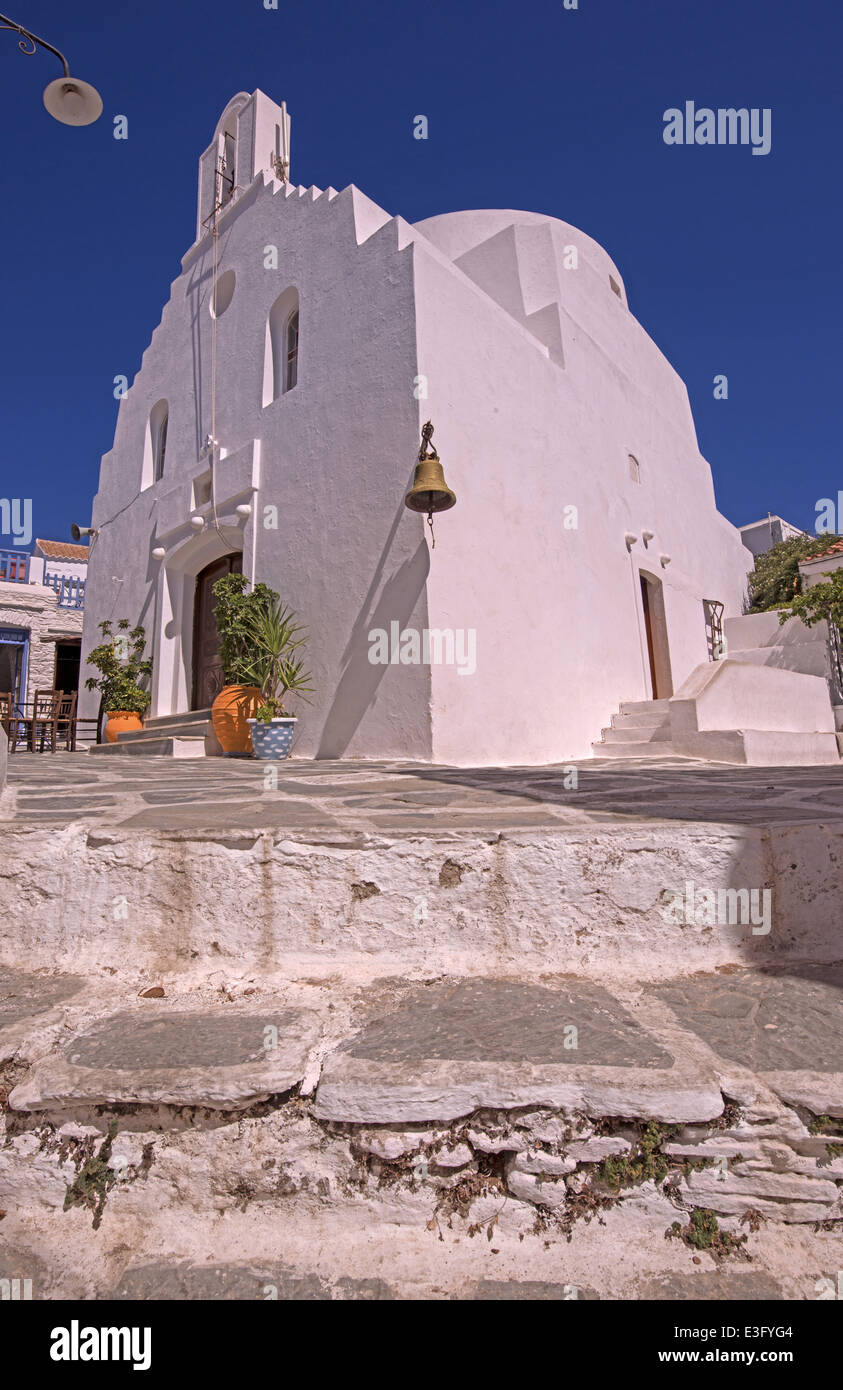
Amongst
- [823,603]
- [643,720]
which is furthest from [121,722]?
[823,603]

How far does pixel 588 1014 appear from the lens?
130cm

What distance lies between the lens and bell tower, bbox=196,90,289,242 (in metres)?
9.27

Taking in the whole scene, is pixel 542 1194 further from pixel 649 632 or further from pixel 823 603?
pixel 823 603

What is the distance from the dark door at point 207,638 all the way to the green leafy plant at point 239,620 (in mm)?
1832

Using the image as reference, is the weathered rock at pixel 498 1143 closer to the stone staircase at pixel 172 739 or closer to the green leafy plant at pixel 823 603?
the stone staircase at pixel 172 739

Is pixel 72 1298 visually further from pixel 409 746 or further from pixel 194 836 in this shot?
pixel 409 746

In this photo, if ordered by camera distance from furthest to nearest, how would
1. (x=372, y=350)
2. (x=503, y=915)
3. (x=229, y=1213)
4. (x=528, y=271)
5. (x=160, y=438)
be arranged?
(x=160, y=438)
(x=528, y=271)
(x=372, y=350)
(x=503, y=915)
(x=229, y=1213)

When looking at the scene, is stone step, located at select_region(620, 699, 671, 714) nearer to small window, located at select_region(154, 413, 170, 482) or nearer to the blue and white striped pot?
the blue and white striped pot

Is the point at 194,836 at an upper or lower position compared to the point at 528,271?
lower

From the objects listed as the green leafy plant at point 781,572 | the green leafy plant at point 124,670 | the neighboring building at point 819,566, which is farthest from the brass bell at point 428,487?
the green leafy plant at point 781,572

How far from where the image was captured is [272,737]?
6.12 metres

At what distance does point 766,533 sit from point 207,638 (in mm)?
14583
